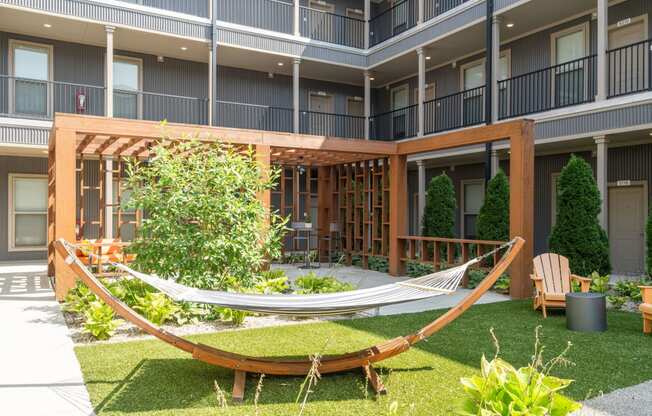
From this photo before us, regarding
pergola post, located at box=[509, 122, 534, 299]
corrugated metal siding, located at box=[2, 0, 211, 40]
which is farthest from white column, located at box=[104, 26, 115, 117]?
pergola post, located at box=[509, 122, 534, 299]

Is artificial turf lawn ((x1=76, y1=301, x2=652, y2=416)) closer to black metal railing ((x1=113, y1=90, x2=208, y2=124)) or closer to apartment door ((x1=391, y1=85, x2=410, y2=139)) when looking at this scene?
black metal railing ((x1=113, y1=90, x2=208, y2=124))

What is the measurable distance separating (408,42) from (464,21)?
193 cm

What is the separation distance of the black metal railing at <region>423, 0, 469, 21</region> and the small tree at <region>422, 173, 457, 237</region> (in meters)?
4.34

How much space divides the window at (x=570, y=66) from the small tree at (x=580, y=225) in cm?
286

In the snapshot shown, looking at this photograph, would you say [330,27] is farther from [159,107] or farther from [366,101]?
[159,107]

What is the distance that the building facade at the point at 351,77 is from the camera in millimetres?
10578

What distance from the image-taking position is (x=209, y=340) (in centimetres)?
518

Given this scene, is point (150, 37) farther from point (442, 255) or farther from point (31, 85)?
point (442, 255)

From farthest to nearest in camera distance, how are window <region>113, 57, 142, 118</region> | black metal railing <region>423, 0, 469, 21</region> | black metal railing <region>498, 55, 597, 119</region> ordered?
black metal railing <region>423, 0, 469, 21</region>
window <region>113, 57, 142, 118</region>
black metal railing <region>498, 55, 597, 119</region>

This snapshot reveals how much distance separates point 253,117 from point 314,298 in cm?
1114

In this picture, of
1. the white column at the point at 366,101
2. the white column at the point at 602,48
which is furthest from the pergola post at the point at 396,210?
the white column at the point at 366,101

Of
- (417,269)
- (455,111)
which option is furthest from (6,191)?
(455,111)

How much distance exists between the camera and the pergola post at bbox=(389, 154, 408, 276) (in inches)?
411

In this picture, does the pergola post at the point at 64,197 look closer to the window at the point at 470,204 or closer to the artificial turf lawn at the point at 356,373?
the artificial turf lawn at the point at 356,373
